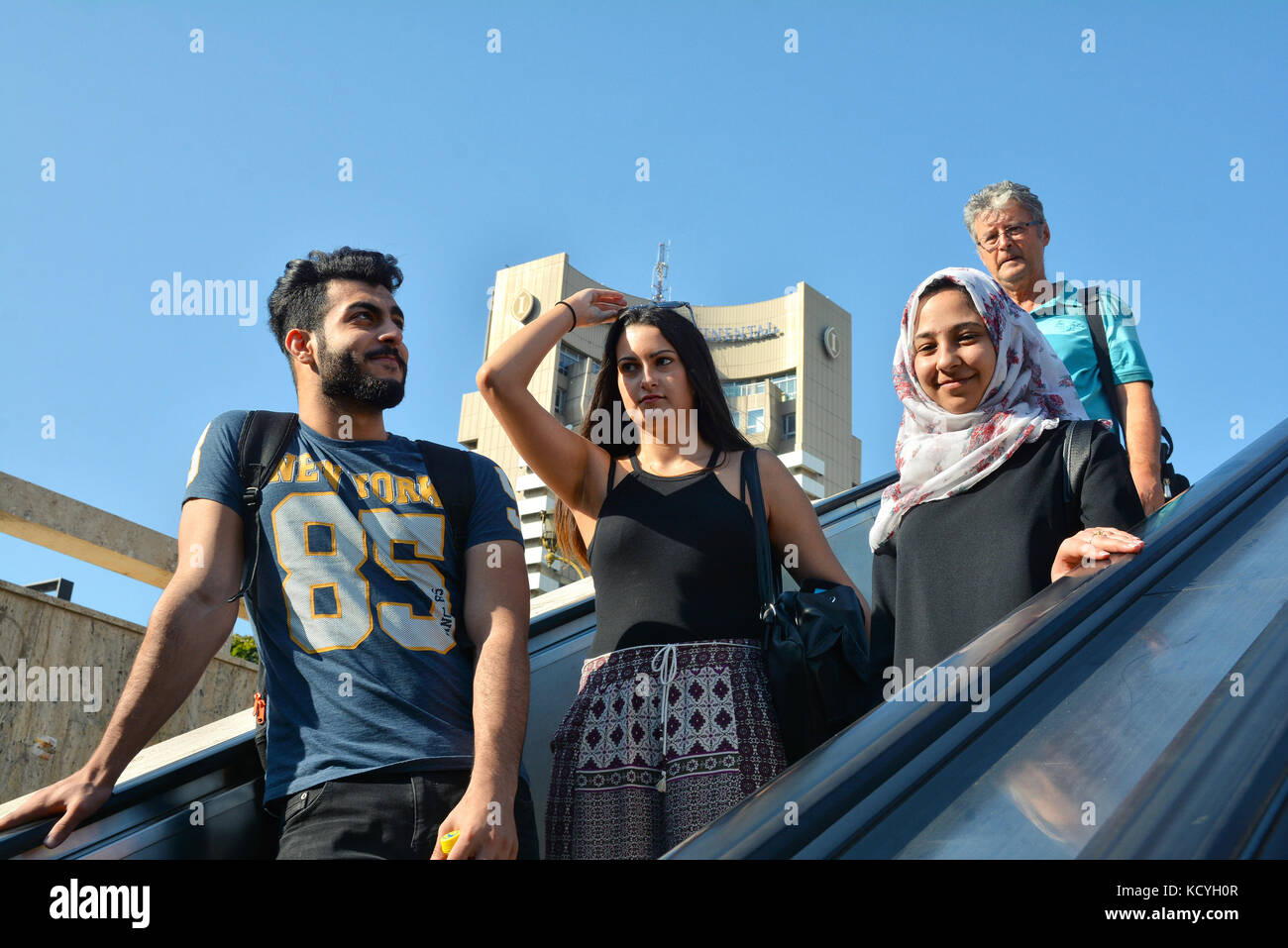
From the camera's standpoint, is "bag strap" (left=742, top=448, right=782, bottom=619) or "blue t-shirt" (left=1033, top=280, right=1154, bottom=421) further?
"blue t-shirt" (left=1033, top=280, right=1154, bottom=421)

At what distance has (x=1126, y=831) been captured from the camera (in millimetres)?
1223

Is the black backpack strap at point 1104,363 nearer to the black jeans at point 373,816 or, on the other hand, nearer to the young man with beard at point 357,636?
the young man with beard at point 357,636

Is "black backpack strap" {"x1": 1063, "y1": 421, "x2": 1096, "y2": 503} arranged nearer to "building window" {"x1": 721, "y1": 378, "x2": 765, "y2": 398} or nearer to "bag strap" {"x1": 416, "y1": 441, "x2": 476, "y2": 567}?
"bag strap" {"x1": 416, "y1": 441, "x2": 476, "y2": 567}

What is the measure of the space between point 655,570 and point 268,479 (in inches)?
36.9

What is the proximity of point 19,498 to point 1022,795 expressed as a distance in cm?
960

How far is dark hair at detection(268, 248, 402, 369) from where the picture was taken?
117 inches

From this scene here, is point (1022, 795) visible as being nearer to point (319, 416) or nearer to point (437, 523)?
point (437, 523)

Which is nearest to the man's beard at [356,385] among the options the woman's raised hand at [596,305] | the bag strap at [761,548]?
the woman's raised hand at [596,305]

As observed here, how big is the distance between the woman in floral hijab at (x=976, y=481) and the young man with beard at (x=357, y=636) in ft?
3.00

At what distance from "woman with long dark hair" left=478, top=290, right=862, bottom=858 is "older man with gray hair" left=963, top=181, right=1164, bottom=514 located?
1.38m

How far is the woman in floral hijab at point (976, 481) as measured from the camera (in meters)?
2.48

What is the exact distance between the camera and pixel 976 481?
266cm

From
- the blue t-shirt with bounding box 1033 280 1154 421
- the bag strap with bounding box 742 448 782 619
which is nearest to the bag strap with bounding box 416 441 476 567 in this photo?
the bag strap with bounding box 742 448 782 619
